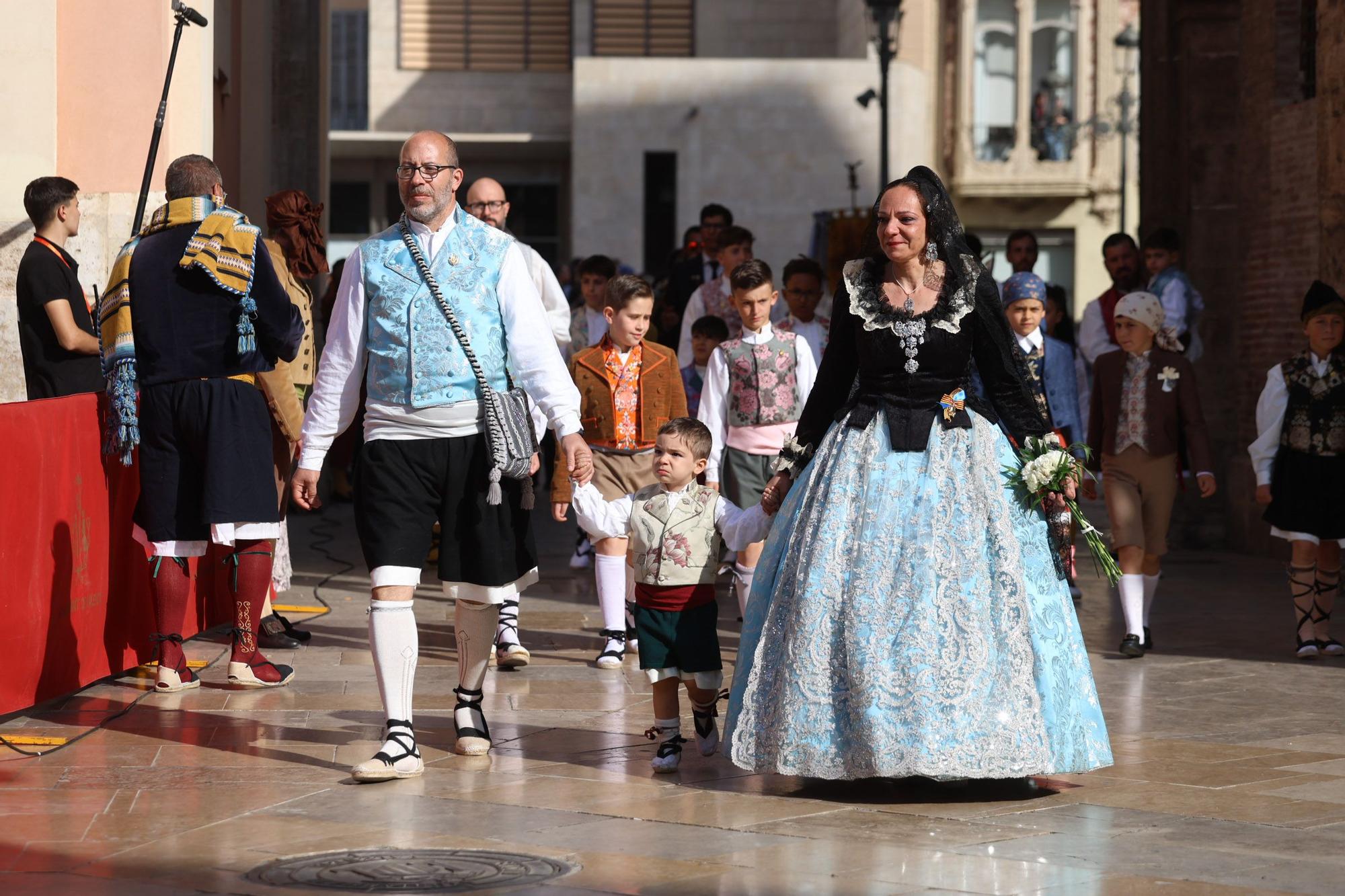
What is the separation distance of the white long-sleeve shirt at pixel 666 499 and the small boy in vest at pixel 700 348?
3.65 metres

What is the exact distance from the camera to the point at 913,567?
253 inches

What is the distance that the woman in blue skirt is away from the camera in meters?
6.32

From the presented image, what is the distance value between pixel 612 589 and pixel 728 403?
1059mm

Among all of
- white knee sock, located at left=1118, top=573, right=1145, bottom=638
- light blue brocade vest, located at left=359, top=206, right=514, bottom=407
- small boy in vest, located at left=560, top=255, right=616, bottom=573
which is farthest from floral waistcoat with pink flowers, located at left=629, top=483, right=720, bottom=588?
small boy in vest, located at left=560, top=255, right=616, bottom=573

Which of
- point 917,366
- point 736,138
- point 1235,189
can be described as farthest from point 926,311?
point 736,138

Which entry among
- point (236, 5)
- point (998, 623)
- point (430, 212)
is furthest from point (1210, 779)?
point (236, 5)

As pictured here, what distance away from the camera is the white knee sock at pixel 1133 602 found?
33.4 ft

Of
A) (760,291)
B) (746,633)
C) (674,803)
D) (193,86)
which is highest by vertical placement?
(193,86)

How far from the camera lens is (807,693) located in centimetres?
642

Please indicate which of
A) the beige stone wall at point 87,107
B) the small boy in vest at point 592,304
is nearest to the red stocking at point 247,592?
the beige stone wall at point 87,107

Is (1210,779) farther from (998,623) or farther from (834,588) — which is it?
(834,588)

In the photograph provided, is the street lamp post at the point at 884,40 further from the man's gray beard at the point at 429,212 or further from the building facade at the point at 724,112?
the man's gray beard at the point at 429,212

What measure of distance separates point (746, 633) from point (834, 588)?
42cm

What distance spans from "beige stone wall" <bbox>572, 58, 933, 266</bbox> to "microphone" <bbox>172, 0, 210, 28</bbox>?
25.1 m
